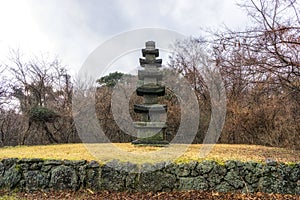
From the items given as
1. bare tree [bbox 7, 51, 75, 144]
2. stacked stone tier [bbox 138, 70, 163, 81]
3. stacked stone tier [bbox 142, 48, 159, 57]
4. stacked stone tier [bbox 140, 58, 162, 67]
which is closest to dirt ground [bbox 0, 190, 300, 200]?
stacked stone tier [bbox 138, 70, 163, 81]

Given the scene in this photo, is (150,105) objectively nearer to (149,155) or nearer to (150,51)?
(150,51)

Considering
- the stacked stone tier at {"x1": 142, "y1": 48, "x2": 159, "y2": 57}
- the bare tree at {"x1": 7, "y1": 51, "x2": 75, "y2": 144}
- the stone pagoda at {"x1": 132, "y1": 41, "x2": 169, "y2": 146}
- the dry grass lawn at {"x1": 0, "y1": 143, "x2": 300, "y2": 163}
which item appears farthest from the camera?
the bare tree at {"x1": 7, "y1": 51, "x2": 75, "y2": 144}

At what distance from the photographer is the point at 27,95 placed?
13336 millimetres

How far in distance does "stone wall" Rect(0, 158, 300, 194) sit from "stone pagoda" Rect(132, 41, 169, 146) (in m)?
2.68

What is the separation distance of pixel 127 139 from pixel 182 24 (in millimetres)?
5478

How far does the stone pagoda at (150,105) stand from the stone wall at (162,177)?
106 inches

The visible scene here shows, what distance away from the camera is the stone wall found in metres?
5.12

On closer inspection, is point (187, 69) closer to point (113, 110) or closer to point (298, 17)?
point (113, 110)

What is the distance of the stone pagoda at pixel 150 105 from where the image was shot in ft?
26.6

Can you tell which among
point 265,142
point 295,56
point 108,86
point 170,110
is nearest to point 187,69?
point 170,110

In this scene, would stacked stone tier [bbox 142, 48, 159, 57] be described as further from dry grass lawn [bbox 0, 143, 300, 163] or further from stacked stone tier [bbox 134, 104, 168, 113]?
dry grass lawn [bbox 0, 143, 300, 163]

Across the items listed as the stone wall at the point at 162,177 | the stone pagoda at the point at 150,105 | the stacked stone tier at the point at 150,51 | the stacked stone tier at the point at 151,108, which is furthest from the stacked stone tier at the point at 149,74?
the stone wall at the point at 162,177

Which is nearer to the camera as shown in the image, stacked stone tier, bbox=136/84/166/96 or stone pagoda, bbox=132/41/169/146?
stone pagoda, bbox=132/41/169/146

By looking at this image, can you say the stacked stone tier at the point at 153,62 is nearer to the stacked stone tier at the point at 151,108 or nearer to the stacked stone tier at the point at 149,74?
the stacked stone tier at the point at 149,74
